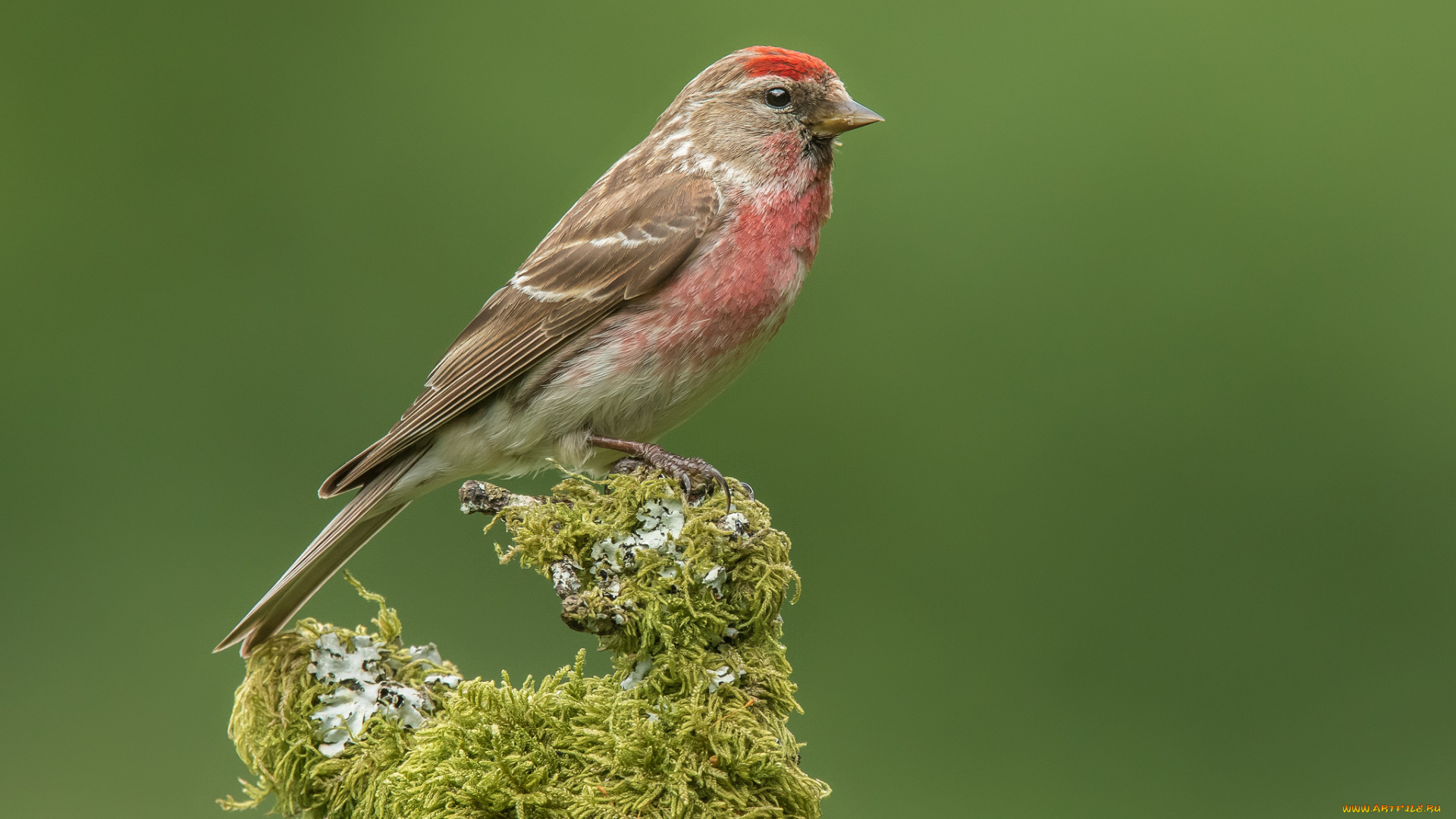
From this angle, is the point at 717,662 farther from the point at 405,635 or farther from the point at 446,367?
the point at 405,635

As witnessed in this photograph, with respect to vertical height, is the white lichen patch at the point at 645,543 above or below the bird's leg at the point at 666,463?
below

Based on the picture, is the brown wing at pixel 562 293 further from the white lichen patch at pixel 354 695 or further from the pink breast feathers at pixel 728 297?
the white lichen patch at pixel 354 695

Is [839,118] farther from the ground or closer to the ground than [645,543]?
farther from the ground

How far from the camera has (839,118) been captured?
458 cm

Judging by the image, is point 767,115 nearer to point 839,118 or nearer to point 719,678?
point 839,118

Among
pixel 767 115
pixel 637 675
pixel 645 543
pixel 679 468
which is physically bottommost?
pixel 637 675

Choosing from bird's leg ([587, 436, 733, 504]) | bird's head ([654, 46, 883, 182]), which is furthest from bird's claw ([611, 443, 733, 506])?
bird's head ([654, 46, 883, 182])

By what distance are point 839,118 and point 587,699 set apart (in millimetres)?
2396

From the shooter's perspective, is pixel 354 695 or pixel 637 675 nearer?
pixel 637 675

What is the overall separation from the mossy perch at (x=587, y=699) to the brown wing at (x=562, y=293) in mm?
932

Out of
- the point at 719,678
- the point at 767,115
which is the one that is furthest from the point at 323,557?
the point at 767,115

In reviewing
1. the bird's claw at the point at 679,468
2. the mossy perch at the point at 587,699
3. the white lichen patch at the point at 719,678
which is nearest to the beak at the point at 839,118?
the bird's claw at the point at 679,468

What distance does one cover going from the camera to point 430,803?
2818 millimetres

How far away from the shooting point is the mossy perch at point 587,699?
283 centimetres
